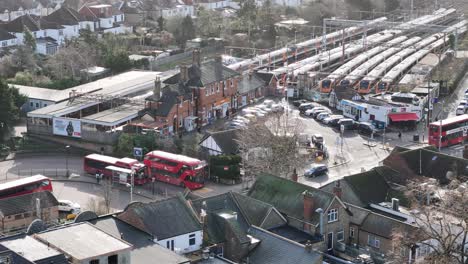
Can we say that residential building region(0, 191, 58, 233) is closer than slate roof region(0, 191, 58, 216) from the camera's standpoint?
Yes

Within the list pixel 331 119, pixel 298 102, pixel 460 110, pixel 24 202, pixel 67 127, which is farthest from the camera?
pixel 298 102

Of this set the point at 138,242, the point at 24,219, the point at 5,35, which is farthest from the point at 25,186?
the point at 5,35

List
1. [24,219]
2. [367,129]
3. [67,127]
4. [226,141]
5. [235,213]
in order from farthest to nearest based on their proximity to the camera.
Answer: [367,129] → [67,127] → [226,141] → [24,219] → [235,213]

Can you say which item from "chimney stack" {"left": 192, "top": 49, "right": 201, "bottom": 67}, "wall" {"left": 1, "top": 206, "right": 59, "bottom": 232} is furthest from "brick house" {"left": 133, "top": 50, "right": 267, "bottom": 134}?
"wall" {"left": 1, "top": 206, "right": 59, "bottom": 232}

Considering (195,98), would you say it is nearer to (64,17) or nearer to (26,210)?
(26,210)

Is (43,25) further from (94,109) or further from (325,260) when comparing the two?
(325,260)

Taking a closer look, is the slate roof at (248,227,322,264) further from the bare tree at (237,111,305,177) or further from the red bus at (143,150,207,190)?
the red bus at (143,150,207,190)

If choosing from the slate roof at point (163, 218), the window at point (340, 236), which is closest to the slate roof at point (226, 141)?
the window at point (340, 236)

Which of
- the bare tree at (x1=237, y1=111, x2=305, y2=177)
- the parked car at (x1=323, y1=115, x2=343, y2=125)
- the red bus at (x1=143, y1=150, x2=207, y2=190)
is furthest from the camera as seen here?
the parked car at (x1=323, y1=115, x2=343, y2=125)
